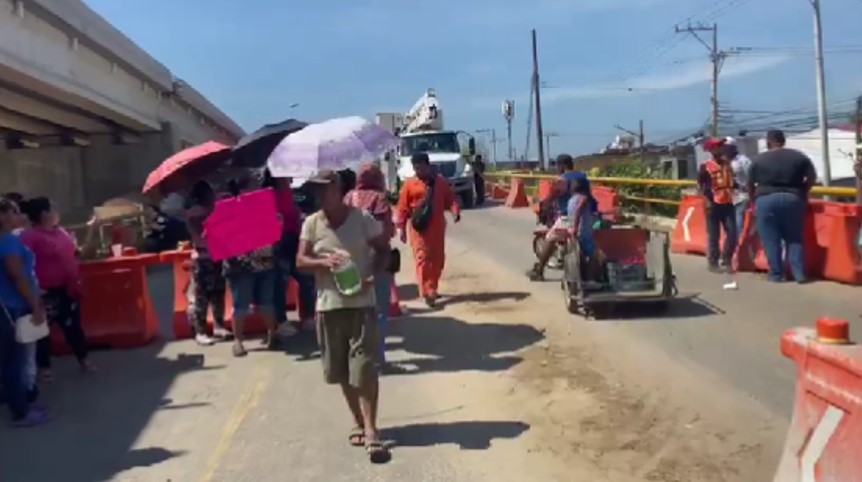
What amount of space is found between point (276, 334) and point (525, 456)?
4.42m

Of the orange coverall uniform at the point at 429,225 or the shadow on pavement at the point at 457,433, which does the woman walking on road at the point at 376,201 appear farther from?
the orange coverall uniform at the point at 429,225

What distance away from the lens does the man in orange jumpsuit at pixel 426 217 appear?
11.8 m

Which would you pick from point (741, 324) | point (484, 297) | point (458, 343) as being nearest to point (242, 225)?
point (458, 343)

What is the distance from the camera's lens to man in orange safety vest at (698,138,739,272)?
1354cm

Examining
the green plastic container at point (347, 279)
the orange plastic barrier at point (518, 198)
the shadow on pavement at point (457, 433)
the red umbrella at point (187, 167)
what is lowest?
the shadow on pavement at point (457, 433)

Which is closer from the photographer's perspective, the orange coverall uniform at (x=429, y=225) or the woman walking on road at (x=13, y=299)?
the woman walking on road at (x=13, y=299)

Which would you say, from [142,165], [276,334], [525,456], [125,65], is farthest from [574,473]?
[142,165]

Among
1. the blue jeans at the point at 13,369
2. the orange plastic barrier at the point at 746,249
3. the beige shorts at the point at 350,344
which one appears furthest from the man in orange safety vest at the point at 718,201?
the blue jeans at the point at 13,369

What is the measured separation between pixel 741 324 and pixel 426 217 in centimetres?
351

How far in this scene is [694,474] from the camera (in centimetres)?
619

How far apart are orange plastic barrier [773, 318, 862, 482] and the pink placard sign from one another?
6.04 metres

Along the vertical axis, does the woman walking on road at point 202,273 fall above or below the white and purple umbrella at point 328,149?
below

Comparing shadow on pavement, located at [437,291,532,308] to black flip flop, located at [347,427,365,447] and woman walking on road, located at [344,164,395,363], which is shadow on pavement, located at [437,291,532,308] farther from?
black flip flop, located at [347,427,365,447]

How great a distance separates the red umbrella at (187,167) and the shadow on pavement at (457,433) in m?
4.44
